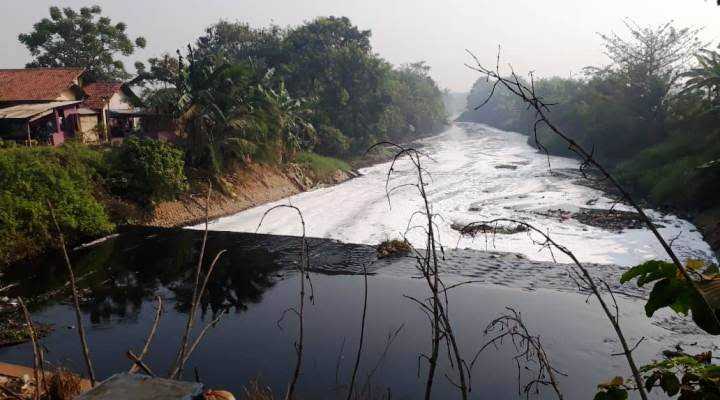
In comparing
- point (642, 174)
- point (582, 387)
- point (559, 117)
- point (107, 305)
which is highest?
point (559, 117)

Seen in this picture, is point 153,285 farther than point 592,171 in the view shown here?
No

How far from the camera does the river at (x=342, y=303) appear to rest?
8562 mm

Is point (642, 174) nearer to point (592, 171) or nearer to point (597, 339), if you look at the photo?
point (592, 171)

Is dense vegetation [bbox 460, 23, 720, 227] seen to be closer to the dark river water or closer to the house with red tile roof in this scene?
the dark river water

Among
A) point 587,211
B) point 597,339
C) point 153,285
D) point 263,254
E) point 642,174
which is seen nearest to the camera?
point 597,339

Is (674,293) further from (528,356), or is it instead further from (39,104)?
(39,104)

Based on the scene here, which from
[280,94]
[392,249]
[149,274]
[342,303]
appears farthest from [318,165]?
[342,303]

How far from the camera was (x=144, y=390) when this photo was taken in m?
2.14

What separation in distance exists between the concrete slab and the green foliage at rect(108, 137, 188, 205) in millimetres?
17456

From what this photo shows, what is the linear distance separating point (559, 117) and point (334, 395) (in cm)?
4907

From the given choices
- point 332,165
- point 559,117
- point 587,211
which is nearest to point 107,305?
point 587,211

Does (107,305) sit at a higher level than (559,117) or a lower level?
lower

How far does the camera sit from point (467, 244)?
16.5 meters

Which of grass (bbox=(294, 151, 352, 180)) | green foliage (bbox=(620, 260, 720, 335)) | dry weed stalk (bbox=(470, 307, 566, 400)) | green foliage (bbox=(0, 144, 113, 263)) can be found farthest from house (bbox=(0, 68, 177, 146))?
green foliage (bbox=(620, 260, 720, 335))
